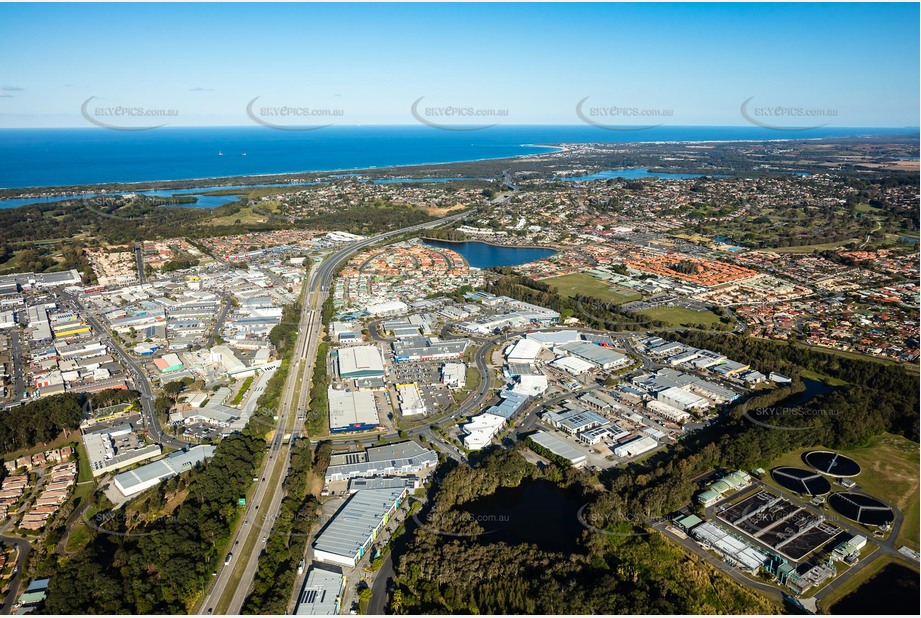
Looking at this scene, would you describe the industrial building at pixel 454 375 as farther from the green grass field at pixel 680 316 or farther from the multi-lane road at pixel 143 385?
the green grass field at pixel 680 316

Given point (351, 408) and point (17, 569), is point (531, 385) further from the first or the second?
point (17, 569)

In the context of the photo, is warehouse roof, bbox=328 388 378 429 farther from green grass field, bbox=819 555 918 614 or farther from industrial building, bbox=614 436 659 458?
green grass field, bbox=819 555 918 614

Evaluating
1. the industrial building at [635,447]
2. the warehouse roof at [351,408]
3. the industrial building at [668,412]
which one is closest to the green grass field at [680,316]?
the industrial building at [668,412]

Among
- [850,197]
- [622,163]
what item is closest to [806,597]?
[850,197]

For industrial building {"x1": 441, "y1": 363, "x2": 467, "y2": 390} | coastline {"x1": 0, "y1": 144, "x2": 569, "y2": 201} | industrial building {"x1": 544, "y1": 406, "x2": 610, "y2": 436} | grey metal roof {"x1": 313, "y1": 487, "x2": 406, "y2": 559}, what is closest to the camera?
grey metal roof {"x1": 313, "y1": 487, "x2": 406, "y2": 559}

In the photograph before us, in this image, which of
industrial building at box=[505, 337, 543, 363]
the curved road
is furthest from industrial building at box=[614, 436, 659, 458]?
the curved road

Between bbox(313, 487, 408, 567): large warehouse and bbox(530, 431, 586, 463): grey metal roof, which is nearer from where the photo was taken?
bbox(313, 487, 408, 567): large warehouse
